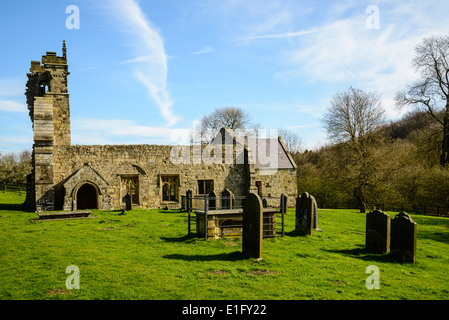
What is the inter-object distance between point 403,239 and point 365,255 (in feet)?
4.11

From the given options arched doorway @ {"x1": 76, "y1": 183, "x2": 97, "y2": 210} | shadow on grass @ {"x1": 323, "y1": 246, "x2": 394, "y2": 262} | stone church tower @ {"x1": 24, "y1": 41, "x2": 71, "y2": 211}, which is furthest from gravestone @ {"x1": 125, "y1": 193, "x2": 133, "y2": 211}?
shadow on grass @ {"x1": 323, "y1": 246, "x2": 394, "y2": 262}

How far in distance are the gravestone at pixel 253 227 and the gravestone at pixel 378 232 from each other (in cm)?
421

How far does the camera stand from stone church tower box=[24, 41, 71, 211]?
1805cm

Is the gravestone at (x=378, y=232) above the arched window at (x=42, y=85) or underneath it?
underneath

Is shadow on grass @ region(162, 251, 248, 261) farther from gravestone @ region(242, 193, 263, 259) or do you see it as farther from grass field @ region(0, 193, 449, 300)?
gravestone @ region(242, 193, 263, 259)

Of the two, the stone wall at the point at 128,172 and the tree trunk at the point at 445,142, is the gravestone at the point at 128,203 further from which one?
the tree trunk at the point at 445,142

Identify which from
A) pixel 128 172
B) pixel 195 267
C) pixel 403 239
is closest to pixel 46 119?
pixel 128 172

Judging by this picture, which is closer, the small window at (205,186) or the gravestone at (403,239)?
the gravestone at (403,239)

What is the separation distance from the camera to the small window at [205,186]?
21.5 metres

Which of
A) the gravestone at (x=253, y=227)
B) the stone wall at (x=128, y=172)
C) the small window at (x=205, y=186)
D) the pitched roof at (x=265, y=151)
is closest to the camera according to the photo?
the gravestone at (x=253, y=227)

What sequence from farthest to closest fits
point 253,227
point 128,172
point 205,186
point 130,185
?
point 205,186
point 130,185
point 128,172
point 253,227

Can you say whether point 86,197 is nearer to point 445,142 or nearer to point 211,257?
point 211,257

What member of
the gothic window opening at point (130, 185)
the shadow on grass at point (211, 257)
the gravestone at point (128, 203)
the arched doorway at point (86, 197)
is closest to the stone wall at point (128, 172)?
the gothic window opening at point (130, 185)

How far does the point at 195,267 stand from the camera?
7559mm
